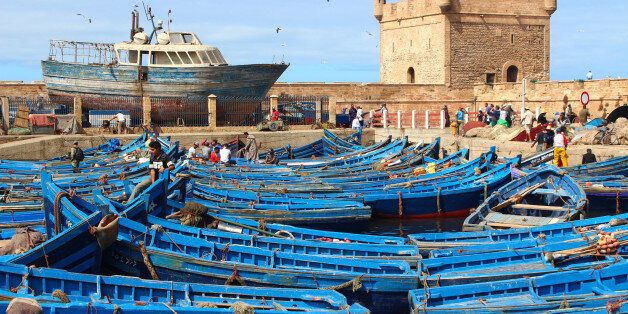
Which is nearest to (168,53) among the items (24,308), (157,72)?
(157,72)

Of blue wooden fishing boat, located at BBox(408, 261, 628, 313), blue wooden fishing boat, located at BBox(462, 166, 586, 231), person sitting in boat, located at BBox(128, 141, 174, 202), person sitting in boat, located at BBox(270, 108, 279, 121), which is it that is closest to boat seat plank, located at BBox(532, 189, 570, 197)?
blue wooden fishing boat, located at BBox(462, 166, 586, 231)

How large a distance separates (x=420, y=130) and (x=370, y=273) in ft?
73.8

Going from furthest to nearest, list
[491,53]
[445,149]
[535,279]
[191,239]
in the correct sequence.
→ [491,53] < [445,149] < [191,239] < [535,279]

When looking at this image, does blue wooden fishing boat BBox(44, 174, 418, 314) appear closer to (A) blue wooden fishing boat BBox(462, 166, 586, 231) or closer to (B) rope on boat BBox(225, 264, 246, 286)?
(B) rope on boat BBox(225, 264, 246, 286)

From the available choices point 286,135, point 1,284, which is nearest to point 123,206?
point 1,284

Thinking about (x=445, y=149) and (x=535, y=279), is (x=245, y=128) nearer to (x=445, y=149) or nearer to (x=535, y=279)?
(x=445, y=149)

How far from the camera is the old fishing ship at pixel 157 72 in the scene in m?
34.6

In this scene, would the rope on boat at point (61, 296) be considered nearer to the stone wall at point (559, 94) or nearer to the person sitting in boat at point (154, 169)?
the person sitting in boat at point (154, 169)

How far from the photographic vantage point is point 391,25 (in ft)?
169

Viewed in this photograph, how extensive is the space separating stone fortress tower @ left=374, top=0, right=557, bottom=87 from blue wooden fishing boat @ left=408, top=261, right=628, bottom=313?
121 feet

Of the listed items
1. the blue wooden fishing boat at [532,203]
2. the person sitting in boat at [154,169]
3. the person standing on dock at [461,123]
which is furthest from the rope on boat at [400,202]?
the person standing on dock at [461,123]

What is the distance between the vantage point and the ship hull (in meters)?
34.6

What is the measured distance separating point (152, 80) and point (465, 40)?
20489mm

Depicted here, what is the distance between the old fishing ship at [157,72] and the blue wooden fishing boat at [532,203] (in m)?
18.5
